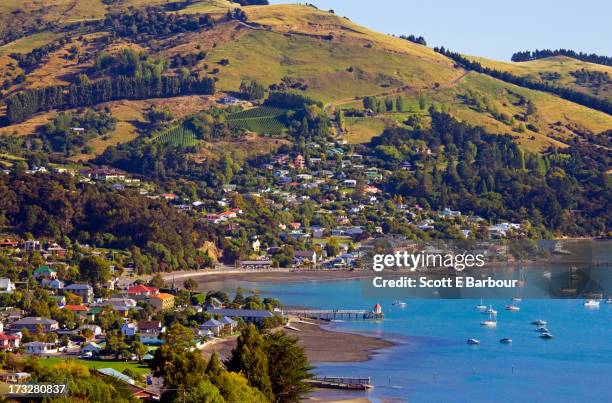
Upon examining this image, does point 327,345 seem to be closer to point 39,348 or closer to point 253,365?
point 39,348

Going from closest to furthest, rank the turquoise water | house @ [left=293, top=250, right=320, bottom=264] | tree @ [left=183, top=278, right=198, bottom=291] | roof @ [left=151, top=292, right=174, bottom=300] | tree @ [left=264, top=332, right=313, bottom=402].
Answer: tree @ [left=264, top=332, right=313, bottom=402] < the turquoise water < roof @ [left=151, top=292, right=174, bottom=300] < tree @ [left=183, top=278, right=198, bottom=291] < house @ [left=293, top=250, right=320, bottom=264]

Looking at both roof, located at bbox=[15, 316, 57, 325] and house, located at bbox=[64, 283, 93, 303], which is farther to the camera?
house, located at bbox=[64, 283, 93, 303]

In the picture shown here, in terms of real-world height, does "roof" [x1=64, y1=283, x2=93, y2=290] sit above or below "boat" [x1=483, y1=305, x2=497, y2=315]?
above

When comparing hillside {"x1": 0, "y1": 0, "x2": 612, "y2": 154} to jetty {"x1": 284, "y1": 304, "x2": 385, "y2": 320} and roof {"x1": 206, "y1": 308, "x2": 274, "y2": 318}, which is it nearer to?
jetty {"x1": 284, "y1": 304, "x2": 385, "y2": 320}

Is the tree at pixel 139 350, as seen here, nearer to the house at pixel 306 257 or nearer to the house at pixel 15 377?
the house at pixel 15 377

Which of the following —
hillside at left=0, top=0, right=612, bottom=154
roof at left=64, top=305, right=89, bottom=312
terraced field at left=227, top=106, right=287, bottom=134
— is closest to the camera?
roof at left=64, top=305, right=89, bottom=312

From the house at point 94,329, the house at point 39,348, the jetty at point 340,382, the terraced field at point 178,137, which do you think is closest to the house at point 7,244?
the house at point 94,329

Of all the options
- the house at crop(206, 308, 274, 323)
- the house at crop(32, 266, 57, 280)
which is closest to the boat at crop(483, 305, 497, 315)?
the house at crop(206, 308, 274, 323)
